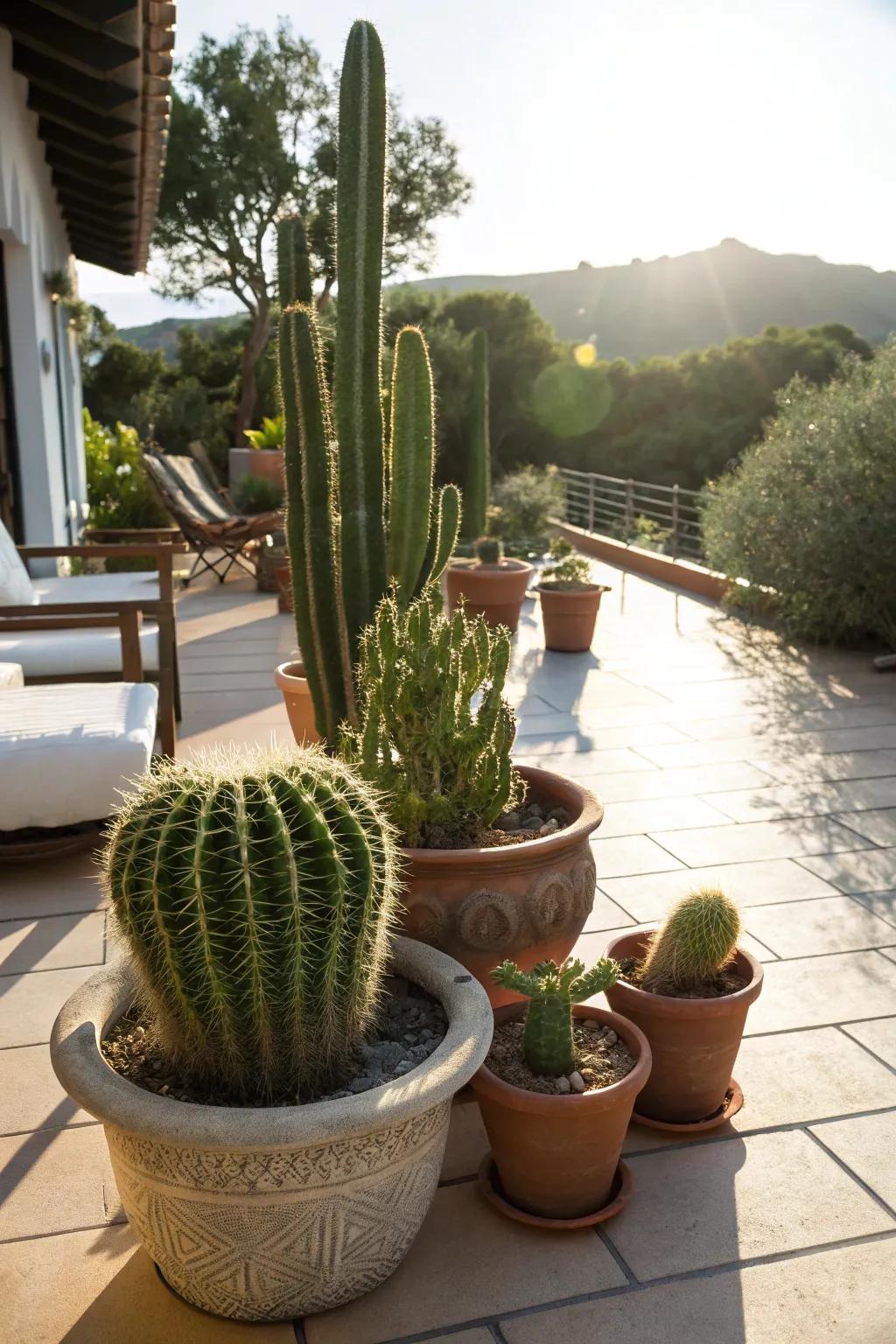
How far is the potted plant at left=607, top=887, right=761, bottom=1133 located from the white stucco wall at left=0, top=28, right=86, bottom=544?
189 inches

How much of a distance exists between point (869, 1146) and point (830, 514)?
483cm

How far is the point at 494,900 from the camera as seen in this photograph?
218 centimetres

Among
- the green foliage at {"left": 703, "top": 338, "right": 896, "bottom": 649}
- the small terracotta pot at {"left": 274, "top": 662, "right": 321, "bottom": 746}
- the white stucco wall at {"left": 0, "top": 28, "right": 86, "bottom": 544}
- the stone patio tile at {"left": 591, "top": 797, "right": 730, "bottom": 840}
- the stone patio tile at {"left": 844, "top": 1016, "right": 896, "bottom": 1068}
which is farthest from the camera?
the green foliage at {"left": 703, "top": 338, "right": 896, "bottom": 649}

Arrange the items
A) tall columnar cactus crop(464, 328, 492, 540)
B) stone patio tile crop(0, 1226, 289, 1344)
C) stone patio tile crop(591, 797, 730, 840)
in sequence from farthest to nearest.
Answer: tall columnar cactus crop(464, 328, 492, 540) → stone patio tile crop(591, 797, 730, 840) → stone patio tile crop(0, 1226, 289, 1344)

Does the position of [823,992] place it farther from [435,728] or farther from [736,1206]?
[435,728]

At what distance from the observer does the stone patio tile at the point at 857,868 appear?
3164mm

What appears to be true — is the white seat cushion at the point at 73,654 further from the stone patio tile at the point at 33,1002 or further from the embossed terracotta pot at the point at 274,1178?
the embossed terracotta pot at the point at 274,1178

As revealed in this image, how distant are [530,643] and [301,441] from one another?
3.82 metres

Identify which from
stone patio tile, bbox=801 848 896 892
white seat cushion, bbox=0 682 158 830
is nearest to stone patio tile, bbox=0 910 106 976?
white seat cushion, bbox=0 682 158 830

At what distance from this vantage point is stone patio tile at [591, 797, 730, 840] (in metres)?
3.60

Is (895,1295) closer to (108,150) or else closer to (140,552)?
(140,552)

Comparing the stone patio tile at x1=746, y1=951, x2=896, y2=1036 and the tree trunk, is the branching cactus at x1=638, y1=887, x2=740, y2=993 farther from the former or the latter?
the tree trunk

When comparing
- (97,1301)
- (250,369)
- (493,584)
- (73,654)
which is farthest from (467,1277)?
(250,369)

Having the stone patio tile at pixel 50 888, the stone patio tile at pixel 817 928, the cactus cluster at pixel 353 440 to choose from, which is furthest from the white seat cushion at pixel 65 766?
the stone patio tile at pixel 817 928
